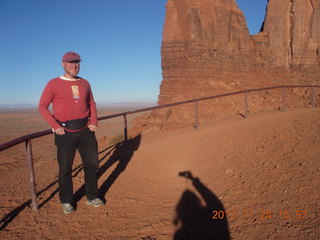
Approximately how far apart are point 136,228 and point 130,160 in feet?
10.2

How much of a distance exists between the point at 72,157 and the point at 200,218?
1.83 meters

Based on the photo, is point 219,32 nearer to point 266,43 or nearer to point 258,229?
point 266,43

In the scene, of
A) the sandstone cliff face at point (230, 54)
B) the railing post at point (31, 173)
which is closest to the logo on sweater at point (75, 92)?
the railing post at point (31, 173)

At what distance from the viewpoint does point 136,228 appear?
9.82 ft

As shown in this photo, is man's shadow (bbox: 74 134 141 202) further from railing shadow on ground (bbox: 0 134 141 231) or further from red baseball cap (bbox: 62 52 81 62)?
red baseball cap (bbox: 62 52 81 62)

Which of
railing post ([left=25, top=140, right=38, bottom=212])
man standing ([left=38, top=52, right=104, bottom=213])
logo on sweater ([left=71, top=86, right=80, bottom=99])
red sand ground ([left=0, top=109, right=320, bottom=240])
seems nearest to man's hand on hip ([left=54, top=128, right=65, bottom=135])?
man standing ([left=38, top=52, right=104, bottom=213])

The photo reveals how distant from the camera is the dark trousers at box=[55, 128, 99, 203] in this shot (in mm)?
3245

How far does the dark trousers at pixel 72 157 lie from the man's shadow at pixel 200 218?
1.29 meters

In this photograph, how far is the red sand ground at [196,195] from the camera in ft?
9.29

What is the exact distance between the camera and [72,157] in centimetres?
334

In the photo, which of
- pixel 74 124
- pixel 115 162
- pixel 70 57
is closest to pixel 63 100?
pixel 74 124

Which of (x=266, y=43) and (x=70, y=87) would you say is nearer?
(x=70, y=87)

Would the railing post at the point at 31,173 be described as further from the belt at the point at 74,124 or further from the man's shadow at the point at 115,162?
the belt at the point at 74,124

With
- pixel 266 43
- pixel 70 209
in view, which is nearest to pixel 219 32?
pixel 266 43
